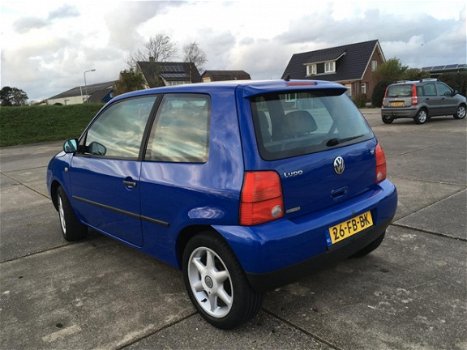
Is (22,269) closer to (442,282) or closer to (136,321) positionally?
(136,321)

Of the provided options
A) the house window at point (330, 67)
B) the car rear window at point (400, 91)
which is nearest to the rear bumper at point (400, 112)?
the car rear window at point (400, 91)

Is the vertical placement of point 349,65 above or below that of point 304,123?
above

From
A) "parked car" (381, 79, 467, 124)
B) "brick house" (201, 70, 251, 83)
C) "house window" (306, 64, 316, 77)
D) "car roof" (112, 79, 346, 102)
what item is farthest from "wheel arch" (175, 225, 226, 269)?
"brick house" (201, 70, 251, 83)

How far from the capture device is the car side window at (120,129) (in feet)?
10.9

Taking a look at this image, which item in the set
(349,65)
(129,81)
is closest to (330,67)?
(349,65)

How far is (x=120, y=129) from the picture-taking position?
359 centimetres

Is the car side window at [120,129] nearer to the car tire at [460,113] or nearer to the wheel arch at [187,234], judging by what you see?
the wheel arch at [187,234]

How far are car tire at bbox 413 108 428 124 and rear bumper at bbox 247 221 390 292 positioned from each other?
14459 mm

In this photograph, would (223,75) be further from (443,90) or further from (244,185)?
(244,185)

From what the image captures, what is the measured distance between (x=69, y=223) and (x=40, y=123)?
18824 mm

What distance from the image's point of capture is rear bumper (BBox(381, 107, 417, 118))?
15727 millimetres

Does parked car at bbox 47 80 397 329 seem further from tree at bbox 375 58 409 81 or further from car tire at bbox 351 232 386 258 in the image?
tree at bbox 375 58 409 81

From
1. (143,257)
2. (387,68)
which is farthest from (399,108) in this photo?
(387,68)

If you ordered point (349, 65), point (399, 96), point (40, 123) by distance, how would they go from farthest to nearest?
1. point (349, 65)
2. point (40, 123)
3. point (399, 96)
